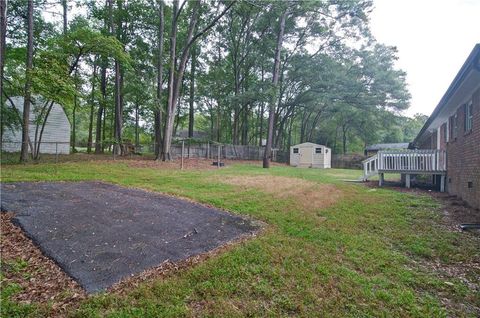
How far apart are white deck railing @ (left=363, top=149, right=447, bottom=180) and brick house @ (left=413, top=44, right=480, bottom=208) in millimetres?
436

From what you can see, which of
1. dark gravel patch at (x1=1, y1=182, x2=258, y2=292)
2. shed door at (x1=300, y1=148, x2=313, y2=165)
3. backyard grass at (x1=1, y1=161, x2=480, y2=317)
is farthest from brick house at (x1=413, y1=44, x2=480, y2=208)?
shed door at (x1=300, y1=148, x2=313, y2=165)

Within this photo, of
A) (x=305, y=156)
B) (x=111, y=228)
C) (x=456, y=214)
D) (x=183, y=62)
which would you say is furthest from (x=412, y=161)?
(x=305, y=156)

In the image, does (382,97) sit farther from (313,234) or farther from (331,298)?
(331,298)

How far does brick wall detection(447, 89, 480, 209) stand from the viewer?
236 inches

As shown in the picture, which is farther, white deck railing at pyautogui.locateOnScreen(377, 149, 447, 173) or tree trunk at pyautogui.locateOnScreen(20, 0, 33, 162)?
tree trunk at pyautogui.locateOnScreen(20, 0, 33, 162)

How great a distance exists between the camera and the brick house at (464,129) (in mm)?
5507

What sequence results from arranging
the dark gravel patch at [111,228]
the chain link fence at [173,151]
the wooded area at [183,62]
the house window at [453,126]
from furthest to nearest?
the chain link fence at [173,151], the wooded area at [183,62], the house window at [453,126], the dark gravel patch at [111,228]

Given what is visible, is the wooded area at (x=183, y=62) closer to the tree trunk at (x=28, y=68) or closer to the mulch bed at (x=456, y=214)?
the tree trunk at (x=28, y=68)

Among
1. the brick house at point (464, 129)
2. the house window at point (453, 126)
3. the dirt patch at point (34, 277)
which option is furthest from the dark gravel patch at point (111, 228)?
the house window at point (453, 126)

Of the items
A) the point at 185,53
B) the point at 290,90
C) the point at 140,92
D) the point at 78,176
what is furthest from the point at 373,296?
the point at 290,90

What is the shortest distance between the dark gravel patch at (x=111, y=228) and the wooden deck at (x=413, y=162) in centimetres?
842

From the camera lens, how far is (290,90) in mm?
27141

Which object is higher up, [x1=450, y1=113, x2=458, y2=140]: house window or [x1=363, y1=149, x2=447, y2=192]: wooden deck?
[x1=450, y1=113, x2=458, y2=140]: house window

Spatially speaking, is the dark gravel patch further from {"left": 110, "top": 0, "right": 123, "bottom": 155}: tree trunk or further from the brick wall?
{"left": 110, "top": 0, "right": 123, "bottom": 155}: tree trunk
